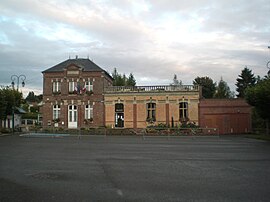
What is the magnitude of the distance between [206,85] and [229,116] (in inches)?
1415

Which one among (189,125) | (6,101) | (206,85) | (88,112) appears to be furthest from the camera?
(206,85)

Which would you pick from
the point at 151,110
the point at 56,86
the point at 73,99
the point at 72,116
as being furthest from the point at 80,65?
the point at 151,110

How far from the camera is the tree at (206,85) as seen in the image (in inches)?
2995

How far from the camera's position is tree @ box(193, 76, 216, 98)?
250 feet

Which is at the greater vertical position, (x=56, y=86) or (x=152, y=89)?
(x=56, y=86)

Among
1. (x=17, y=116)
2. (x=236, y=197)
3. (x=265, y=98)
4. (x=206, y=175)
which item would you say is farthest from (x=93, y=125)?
(x=236, y=197)

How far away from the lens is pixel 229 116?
4197 centimetres

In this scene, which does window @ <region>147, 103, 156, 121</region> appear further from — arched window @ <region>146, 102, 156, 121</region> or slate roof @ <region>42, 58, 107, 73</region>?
slate roof @ <region>42, 58, 107, 73</region>

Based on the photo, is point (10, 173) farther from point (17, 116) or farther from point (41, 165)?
point (17, 116)

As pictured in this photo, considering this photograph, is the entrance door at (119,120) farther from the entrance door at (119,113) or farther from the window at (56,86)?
the window at (56,86)

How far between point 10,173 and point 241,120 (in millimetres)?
37095

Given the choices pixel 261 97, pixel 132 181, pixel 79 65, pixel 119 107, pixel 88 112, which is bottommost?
pixel 132 181

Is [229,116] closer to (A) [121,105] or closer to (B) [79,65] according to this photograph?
(A) [121,105]

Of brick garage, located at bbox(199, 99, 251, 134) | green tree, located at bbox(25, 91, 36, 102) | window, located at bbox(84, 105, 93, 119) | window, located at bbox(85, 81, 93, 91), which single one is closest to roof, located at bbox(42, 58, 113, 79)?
window, located at bbox(85, 81, 93, 91)
